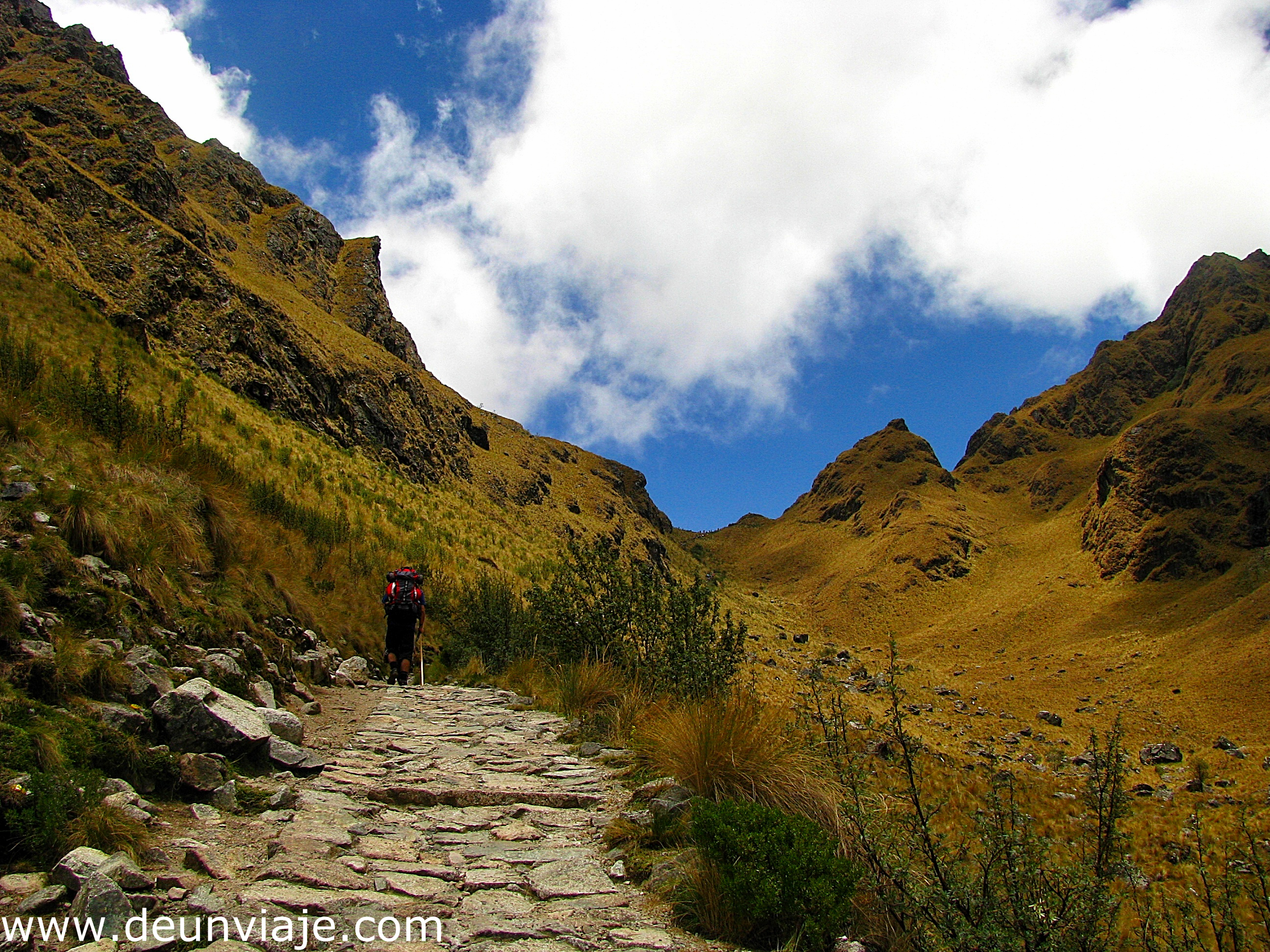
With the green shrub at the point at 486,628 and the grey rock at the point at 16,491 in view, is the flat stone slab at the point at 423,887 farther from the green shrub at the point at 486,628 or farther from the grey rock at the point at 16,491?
the green shrub at the point at 486,628

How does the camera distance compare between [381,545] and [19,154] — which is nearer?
[381,545]

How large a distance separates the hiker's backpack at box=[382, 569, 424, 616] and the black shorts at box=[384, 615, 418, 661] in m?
0.19

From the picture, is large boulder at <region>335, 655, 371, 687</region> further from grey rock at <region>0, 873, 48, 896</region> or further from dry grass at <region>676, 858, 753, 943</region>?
dry grass at <region>676, 858, 753, 943</region>

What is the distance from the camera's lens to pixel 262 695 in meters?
5.35

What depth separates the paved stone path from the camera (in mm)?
2713

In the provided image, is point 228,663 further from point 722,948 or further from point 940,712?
point 940,712

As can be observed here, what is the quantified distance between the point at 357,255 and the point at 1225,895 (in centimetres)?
7939

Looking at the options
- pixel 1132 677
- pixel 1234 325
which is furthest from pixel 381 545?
pixel 1234 325

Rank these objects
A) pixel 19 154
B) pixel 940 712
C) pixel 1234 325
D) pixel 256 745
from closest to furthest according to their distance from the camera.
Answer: pixel 256 745 → pixel 19 154 → pixel 940 712 → pixel 1234 325

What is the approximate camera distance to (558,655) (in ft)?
33.9

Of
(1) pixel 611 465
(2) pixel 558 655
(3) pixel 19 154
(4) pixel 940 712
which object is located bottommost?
(4) pixel 940 712

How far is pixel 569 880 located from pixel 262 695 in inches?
Result: 133

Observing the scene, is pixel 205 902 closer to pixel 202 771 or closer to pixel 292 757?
pixel 202 771

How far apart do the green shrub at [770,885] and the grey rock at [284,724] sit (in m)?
3.44
